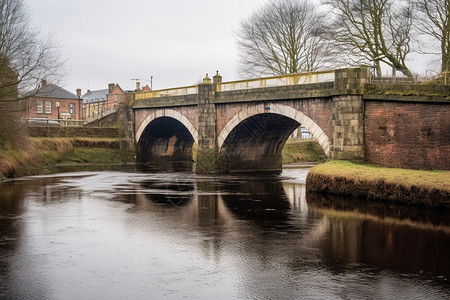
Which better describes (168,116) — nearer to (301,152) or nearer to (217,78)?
(217,78)

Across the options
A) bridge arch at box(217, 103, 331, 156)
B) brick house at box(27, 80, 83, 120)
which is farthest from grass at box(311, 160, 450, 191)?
brick house at box(27, 80, 83, 120)

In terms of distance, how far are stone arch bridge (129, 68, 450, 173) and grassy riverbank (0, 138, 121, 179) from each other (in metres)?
3.94

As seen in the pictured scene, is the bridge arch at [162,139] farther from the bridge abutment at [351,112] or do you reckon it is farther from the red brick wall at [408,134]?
the red brick wall at [408,134]

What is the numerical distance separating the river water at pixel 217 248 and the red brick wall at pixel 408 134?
370cm

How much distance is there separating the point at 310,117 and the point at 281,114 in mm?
2269

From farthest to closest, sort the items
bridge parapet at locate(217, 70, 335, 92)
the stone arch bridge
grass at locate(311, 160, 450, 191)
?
bridge parapet at locate(217, 70, 335, 92) < the stone arch bridge < grass at locate(311, 160, 450, 191)

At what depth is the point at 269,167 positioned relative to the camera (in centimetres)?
3791

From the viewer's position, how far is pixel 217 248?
42.8 feet

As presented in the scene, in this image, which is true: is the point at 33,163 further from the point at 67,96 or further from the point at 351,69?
the point at 67,96

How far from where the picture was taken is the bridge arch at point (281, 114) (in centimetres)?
2603

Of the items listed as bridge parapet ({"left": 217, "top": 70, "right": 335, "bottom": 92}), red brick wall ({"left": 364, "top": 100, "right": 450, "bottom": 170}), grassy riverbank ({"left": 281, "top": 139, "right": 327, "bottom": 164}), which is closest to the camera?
red brick wall ({"left": 364, "top": 100, "right": 450, "bottom": 170})

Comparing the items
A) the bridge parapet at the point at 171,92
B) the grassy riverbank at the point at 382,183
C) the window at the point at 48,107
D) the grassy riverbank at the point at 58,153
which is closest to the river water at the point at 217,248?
the grassy riverbank at the point at 382,183

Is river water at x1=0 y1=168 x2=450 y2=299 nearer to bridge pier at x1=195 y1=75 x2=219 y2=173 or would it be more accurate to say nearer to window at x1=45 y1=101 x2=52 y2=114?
bridge pier at x1=195 y1=75 x2=219 y2=173

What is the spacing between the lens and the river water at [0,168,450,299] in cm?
991
